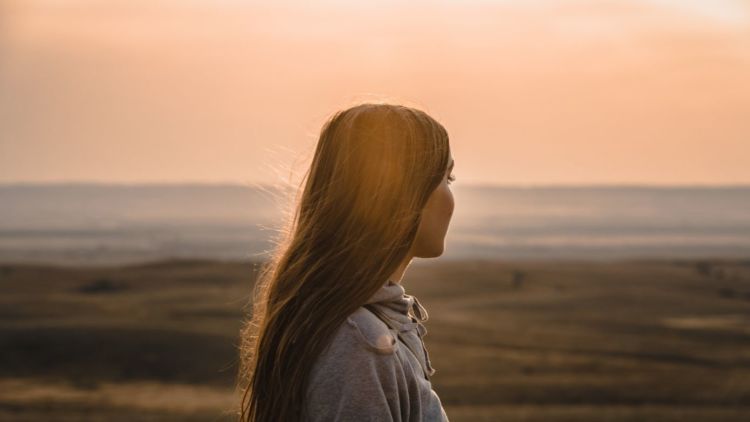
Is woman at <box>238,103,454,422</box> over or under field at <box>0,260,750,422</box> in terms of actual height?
over

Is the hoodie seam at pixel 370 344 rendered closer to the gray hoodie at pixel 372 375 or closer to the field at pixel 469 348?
the gray hoodie at pixel 372 375

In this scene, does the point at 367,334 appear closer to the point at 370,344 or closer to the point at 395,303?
the point at 370,344

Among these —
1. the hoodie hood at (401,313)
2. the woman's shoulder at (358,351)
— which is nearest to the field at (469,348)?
the hoodie hood at (401,313)

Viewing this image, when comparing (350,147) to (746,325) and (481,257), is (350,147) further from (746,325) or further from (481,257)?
(481,257)

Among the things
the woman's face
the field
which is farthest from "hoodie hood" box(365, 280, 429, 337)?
the field

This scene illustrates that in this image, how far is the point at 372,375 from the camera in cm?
283

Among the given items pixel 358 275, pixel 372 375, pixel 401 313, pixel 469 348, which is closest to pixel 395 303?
pixel 401 313

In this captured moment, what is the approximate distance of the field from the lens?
1825cm

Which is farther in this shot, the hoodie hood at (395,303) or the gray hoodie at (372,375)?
the hoodie hood at (395,303)

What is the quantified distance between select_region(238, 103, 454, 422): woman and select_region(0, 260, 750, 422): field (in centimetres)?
1411

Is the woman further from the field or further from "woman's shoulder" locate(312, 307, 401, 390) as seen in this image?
the field

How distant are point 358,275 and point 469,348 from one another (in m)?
22.1

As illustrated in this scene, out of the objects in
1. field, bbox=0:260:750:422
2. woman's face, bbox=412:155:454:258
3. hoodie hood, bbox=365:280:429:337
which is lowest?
field, bbox=0:260:750:422

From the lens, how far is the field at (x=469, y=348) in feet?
59.9
